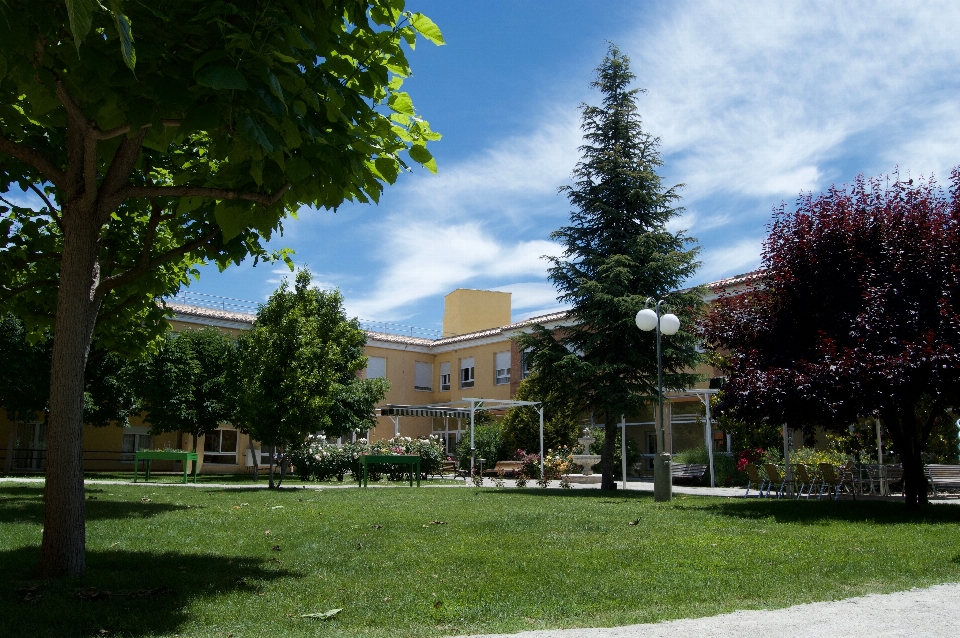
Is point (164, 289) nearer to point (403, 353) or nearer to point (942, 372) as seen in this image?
point (942, 372)

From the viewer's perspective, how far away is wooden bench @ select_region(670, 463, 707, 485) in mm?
23562

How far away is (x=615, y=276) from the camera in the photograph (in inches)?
787

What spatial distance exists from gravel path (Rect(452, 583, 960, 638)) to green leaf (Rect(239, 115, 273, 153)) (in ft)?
9.34

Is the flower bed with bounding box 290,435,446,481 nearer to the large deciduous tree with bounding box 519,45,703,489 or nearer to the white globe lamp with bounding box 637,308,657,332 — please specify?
the large deciduous tree with bounding box 519,45,703,489

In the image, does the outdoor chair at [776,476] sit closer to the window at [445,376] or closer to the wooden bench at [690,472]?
the wooden bench at [690,472]

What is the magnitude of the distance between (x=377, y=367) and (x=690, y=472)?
19983mm

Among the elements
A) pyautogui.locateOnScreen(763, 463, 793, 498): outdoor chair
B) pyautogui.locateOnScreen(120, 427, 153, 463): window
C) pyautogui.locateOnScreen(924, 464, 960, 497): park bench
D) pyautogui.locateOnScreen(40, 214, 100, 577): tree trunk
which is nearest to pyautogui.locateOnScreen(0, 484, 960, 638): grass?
pyautogui.locateOnScreen(40, 214, 100, 577): tree trunk

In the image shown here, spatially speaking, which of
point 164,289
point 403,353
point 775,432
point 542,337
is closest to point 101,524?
point 164,289

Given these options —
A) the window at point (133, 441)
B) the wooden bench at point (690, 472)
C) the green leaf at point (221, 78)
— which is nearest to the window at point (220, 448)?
the window at point (133, 441)

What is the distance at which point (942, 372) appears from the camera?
33.9ft

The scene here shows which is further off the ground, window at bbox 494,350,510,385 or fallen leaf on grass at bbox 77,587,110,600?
window at bbox 494,350,510,385

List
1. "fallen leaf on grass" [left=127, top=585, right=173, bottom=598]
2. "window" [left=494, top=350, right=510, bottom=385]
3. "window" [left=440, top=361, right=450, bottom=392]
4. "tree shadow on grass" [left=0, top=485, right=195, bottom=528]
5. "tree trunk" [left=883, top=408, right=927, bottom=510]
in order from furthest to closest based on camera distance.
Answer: "window" [left=440, top=361, right=450, bottom=392] → "window" [left=494, top=350, right=510, bottom=385] → "tree trunk" [left=883, top=408, right=927, bottom=510] → "tree shadow on grass" [left=0, top=485, right=195, bottom=528] → "fallen leaf on grass" [left=127, top=585, right=173, bottom=598]

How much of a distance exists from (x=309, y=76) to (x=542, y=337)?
647 inches

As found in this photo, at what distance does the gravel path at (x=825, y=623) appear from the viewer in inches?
166
